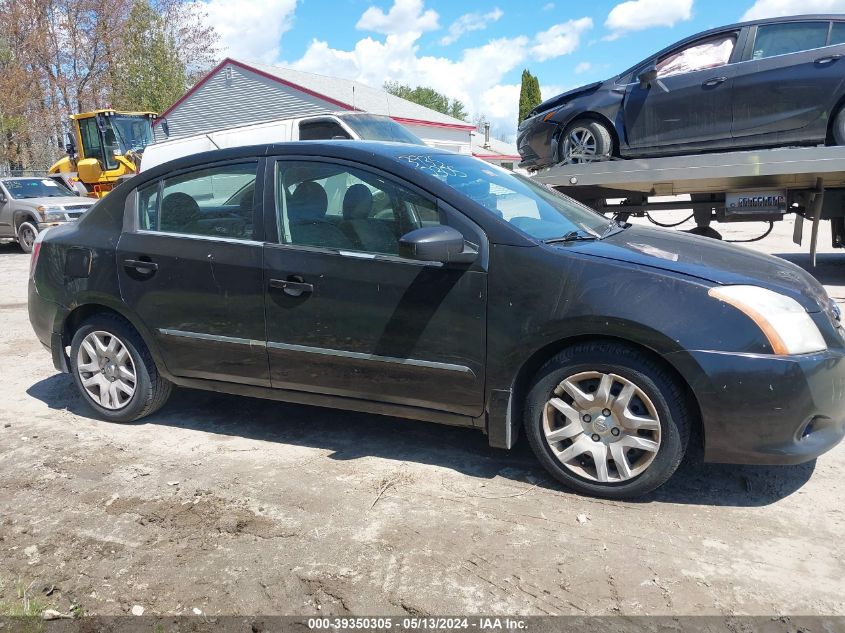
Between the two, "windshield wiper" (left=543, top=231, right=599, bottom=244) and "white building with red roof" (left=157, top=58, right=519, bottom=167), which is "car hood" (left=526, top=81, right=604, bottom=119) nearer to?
"windshield wiper" (left=543, top=231, right=599, bottom=244)

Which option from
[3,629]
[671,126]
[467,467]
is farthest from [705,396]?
[671,126]

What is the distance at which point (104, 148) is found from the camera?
21094 millimetres

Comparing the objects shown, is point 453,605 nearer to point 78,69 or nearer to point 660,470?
point 660,470

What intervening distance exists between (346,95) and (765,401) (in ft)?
102

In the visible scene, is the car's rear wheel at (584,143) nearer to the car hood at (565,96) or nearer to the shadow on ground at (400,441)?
the car hood at (565,96)

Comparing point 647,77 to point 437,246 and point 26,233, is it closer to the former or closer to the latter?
point 437,246

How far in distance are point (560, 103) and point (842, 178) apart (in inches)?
132

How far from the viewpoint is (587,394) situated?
3.26 metres

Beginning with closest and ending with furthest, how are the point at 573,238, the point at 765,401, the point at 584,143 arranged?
1. the point at 765,401
2. the point at 573,238
3. the point at 584,143

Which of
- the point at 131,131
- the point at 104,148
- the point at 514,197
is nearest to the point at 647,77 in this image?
the point at 514,197

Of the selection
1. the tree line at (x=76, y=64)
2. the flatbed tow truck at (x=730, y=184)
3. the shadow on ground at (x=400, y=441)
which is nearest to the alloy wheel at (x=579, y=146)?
the flatbed tow truck at (x=730, y=184)

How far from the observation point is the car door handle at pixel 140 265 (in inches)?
163

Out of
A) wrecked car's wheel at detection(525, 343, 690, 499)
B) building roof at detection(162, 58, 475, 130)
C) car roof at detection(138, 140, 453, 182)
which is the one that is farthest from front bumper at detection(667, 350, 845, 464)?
building roof at detection(162, 58, 475, 130)

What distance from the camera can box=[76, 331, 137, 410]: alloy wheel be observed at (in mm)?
4418
